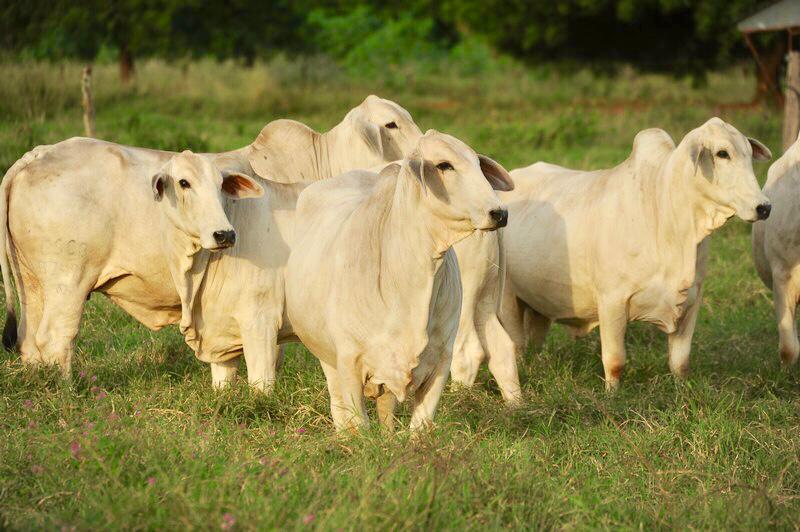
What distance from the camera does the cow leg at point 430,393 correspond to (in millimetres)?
4816

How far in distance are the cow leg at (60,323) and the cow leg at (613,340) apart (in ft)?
9.04

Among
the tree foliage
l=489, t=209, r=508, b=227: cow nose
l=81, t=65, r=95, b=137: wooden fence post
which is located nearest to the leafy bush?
the tree foliage

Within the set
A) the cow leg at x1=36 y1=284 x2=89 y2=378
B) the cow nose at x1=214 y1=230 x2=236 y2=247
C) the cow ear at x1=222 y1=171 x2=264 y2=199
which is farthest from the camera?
the cow leg at x1=36 y1=284 x2=89 y2=378

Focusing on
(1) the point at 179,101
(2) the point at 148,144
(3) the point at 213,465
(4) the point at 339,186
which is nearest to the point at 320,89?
(1) the point at 179,101

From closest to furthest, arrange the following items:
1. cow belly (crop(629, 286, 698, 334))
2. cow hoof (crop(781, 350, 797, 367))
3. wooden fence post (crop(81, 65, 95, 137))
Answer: cow belly (crop(629, 286, 698, 334))
cow hoof (crop(781, 350, 797, 367))
wooden fence post (crop(81, 65, 95, 137))

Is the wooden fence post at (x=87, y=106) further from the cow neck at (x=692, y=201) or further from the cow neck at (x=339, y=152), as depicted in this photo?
the cow neck at (x=692, y=201)

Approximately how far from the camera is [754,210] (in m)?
5.80

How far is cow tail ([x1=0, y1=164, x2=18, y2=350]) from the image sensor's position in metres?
5.80

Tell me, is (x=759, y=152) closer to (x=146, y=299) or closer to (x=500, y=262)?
(x=500, y=262)

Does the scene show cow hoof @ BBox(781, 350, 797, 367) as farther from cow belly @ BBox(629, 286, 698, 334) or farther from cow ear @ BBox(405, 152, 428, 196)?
cow ear @ BBox(405, 152, 428, 196)

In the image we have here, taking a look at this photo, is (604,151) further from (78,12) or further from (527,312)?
(78,12)

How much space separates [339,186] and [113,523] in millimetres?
2411

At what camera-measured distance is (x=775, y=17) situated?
14.6m

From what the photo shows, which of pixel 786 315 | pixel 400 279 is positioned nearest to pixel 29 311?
pixel 400 279
